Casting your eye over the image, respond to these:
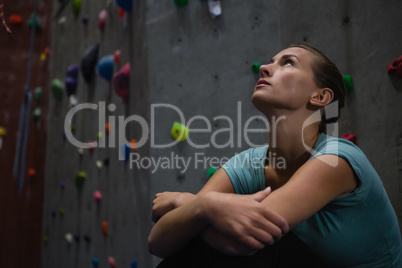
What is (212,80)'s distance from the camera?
1.90m

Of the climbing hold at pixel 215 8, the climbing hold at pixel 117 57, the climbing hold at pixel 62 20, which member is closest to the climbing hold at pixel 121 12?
the climbing hold at pixel 117 57

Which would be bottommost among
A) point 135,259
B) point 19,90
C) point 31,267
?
point 31,267

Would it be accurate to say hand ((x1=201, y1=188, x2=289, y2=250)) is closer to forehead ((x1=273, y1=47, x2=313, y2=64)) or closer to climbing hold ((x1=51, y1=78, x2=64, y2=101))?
forehead ((x1=273, y1=47, x2=313, y2=64))

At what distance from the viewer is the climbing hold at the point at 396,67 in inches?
50.0

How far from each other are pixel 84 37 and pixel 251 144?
1.93 meters

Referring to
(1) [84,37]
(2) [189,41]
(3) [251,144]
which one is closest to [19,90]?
(1) [84,37]

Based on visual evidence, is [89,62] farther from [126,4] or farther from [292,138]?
[292,138]

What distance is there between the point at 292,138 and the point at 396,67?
51 centimetres

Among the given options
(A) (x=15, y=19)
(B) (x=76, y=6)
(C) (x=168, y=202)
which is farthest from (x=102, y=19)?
(C) (x=168, y=202)

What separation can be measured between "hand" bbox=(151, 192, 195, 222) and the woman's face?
31cm

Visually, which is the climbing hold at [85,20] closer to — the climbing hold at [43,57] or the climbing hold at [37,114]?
the climbing hold at [43,57]

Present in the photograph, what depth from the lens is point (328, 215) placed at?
3.00 feet

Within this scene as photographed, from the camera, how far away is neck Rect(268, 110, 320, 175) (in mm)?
1039

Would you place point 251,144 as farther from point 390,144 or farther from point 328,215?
point 328,215
